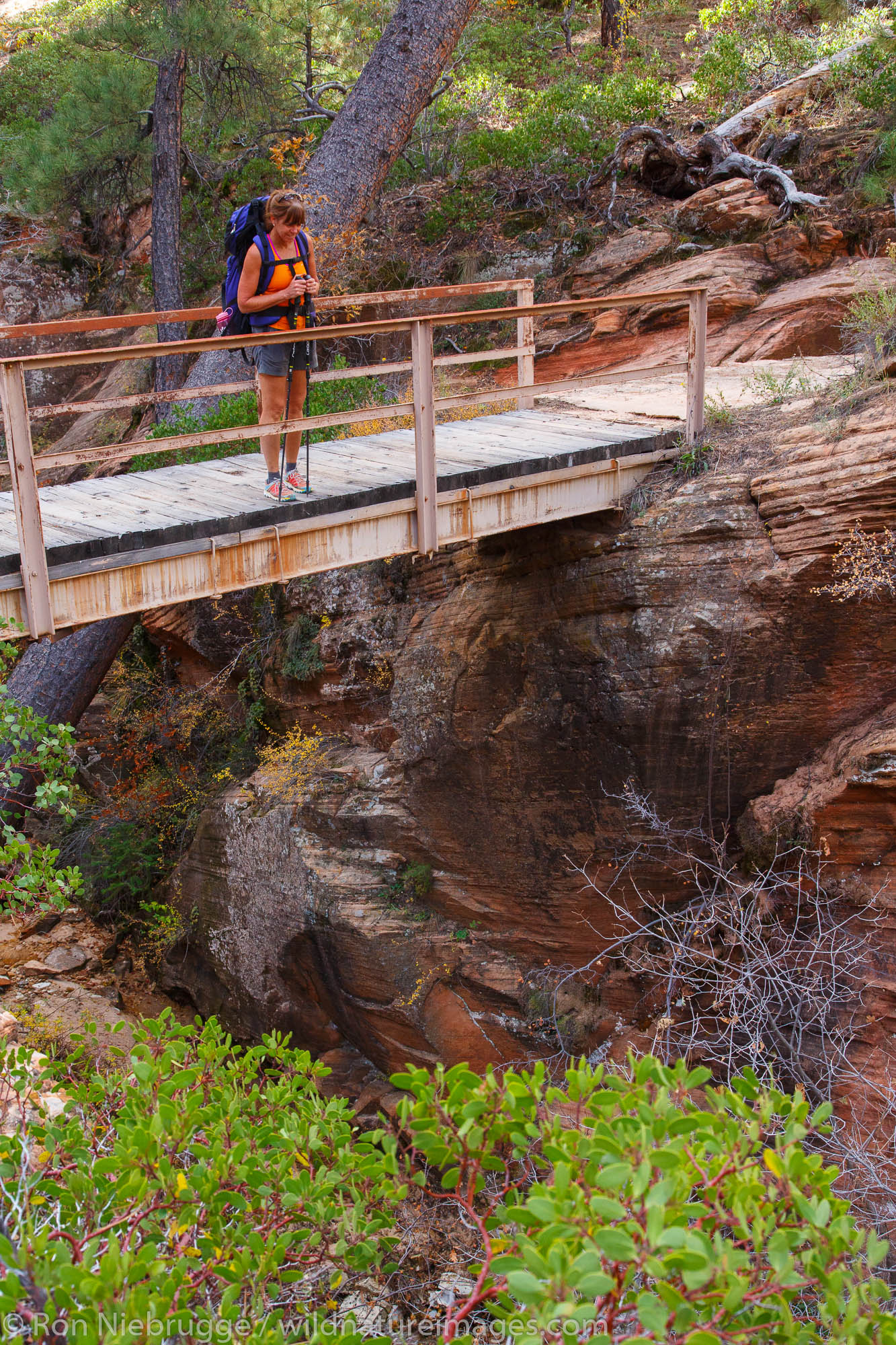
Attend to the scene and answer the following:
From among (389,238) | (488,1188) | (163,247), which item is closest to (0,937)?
(488,1188)

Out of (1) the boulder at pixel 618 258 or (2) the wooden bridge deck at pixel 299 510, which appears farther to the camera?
(1) the boulder at pixel 618 258

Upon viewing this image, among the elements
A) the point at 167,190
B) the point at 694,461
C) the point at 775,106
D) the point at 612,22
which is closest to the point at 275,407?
the point at 694,461

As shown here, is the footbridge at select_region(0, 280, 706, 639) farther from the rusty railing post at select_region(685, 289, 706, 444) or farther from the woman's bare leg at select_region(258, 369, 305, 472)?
the woman's bare leg at select_region(258, 369, 305, 472)

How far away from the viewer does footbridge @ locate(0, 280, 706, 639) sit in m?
4.54

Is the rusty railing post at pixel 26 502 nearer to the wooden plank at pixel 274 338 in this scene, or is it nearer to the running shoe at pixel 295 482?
the wooden plank at pixel 274 338

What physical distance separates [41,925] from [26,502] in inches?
268

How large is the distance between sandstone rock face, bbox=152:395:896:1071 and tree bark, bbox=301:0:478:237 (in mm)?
4295

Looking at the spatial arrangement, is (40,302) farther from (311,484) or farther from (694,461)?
(694,461)

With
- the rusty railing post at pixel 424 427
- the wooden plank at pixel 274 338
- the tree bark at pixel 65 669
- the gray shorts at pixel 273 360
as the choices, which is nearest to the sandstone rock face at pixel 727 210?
the wooden plank at pixel 274 338

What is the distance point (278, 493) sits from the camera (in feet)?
17.7

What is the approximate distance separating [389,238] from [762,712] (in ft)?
29.3

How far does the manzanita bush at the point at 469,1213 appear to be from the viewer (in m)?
2.09

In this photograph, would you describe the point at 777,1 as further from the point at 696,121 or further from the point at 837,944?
the point at 837,944

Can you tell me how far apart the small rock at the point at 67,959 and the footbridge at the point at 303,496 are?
509cm
